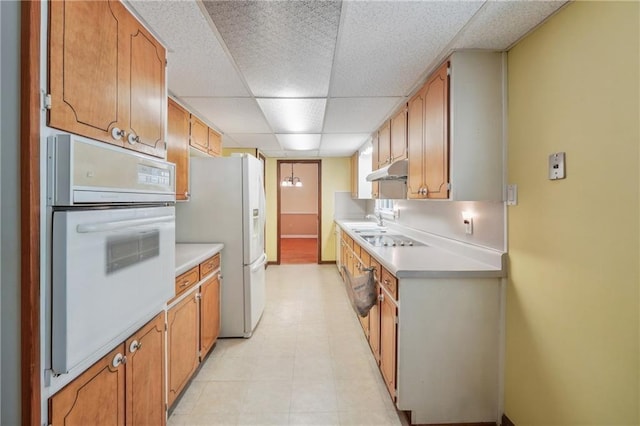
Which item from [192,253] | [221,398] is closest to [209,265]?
[192,253]

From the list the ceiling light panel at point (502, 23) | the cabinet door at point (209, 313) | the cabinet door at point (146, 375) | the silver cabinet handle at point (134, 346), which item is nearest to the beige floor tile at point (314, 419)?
the cabinet door at point (146, 375)

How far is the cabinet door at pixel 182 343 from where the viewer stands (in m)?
1.79

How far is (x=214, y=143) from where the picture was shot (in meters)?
3.43

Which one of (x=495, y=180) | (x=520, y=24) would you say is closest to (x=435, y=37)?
(x=520, y=24)

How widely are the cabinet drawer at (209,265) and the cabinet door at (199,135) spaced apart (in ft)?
3.58

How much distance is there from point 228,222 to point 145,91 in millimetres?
1575

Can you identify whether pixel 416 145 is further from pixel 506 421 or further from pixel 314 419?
pixel 314 419

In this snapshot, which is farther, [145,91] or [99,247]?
[145,91]

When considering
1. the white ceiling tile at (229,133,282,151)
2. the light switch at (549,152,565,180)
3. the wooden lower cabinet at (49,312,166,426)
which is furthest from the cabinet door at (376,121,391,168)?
the wooden lower cabinet at (49,312,166,426)

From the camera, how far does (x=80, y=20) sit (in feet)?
3.17

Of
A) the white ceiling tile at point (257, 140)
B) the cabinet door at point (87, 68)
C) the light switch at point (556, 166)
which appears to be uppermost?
the white ceiling tile at point (257, 140)

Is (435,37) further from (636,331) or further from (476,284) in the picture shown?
(636,331)

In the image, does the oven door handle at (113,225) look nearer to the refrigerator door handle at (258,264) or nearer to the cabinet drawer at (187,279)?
the cabinet drawer at (187,279)

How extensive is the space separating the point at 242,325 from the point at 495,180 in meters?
2.40
